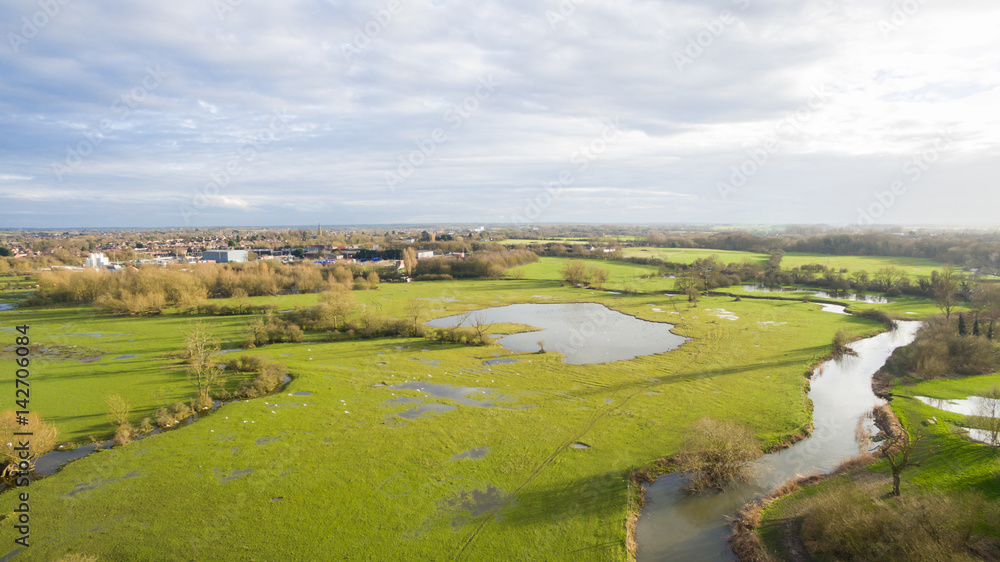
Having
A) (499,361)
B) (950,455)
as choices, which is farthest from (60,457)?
(950,455)

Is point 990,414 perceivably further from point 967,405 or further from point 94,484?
point 94,484

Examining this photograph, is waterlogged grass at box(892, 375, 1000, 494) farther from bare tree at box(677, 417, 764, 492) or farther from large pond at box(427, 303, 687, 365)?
large pond at box(427, 303, 687, 365)

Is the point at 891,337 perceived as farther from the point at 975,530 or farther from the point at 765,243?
the point at 765,243

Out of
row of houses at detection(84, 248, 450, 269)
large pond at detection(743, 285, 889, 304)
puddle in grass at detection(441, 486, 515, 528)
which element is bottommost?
puddle in grass at detection(441, 486, 515, 528)

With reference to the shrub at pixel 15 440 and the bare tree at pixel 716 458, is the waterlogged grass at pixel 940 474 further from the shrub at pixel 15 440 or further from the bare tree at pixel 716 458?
the shrub at pixel 15 440

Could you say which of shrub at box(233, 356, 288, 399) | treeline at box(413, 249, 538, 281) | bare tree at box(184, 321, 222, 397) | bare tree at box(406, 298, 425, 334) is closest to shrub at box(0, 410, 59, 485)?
bare tree at box(184, 321, 222, 397)

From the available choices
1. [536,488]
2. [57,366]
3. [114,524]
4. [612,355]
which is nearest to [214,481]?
[114,524]

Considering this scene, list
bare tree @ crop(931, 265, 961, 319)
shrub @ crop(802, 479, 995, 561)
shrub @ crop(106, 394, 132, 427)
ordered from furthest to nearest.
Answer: bare tree @ crop(931, 265, 961, 319) < shrub @ crop(106, 394, 132, 427) < shrub @ crop(802, 479, 995, 561)
